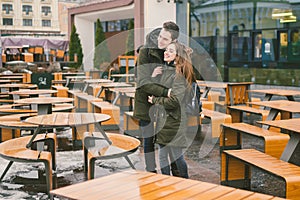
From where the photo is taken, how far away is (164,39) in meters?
4.34

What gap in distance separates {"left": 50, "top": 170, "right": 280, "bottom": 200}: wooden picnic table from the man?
4.87 ft

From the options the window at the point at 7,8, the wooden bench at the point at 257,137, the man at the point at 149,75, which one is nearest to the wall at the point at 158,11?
the wooden bench at the point at 257,137

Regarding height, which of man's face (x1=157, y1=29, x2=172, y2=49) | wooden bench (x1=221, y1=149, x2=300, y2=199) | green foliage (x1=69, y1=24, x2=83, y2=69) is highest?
green foliage (x1=69, y1=24, x2=83, y2=69)

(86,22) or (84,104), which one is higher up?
(86,22)

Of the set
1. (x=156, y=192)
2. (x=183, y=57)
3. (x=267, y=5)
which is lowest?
(x=156, y=192)

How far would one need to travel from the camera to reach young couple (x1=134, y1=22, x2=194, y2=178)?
4254 millimetres

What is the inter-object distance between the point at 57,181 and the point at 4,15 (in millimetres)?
47015

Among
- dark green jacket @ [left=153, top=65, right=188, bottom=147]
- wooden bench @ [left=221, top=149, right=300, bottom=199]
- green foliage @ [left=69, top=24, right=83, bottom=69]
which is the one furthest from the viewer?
green foliage @ [left=69, top=24, right=83, bottom=69]

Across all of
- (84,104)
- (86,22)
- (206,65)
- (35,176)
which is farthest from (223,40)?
(35,176)

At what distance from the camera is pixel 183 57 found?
14.1 feet

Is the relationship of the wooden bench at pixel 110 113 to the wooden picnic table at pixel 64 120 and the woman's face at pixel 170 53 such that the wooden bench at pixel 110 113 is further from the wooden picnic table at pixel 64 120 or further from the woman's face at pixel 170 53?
the woman's face at pixel 170 53

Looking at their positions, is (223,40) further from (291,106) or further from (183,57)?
(183,57)

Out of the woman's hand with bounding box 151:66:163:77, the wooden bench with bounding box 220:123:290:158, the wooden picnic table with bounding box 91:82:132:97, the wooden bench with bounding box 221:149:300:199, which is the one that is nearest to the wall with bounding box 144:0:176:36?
the wooden picnic table with bounding box 91:82:132:97

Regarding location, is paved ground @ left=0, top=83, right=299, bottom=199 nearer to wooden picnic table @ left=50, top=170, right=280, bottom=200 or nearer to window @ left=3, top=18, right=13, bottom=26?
wooden picnic table @ left=50, top=170, right=280, bottom=200
